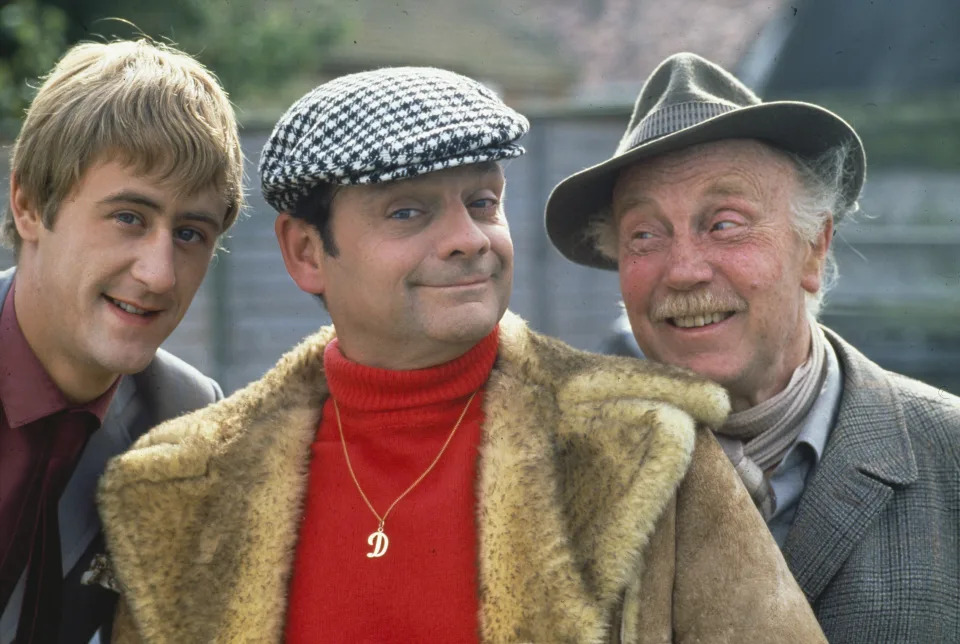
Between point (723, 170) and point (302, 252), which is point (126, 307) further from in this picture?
point (723, 170)

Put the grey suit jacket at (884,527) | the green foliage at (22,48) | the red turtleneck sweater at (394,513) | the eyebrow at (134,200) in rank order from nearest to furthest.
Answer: the red turtleneck sweater at (394,513) < the grey suit jacket at (884,527) < the eyebrow at (134,200) < the green foliage at (22,48)

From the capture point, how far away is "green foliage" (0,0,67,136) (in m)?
7.18

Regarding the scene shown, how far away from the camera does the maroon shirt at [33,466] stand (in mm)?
2840

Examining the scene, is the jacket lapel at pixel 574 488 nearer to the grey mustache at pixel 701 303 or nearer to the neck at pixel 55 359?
the grey mustache at pixel 701 303

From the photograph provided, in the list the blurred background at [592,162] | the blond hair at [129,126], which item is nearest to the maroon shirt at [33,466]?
the blond hair at [129,126]

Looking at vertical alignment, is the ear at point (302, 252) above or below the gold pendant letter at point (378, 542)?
above

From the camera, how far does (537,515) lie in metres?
2.40

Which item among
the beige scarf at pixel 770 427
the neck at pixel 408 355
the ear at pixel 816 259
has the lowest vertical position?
the beige scarf at pixel 770 427

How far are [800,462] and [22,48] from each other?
6194mm

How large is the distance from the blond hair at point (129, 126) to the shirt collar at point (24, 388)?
1.09ft

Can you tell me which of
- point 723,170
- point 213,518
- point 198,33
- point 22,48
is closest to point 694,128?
point 723,170

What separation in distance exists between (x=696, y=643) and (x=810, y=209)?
1287 millimetres

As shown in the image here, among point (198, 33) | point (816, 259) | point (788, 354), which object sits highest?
point (198, 33)

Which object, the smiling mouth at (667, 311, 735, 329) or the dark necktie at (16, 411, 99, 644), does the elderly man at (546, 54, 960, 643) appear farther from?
the dark necktie at (16, 411, 99, 644)
